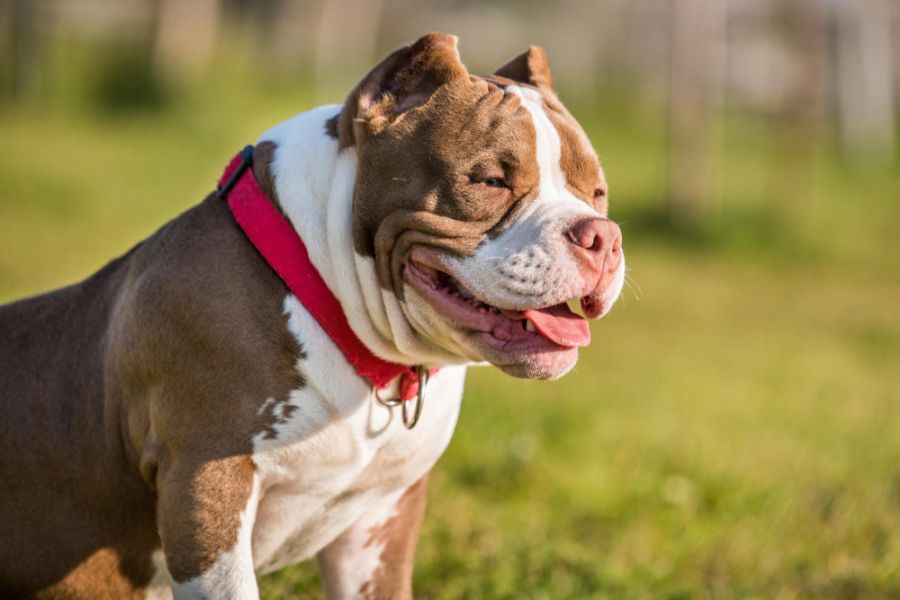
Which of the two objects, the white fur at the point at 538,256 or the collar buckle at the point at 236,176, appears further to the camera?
the collar buckle at the point at 236,176

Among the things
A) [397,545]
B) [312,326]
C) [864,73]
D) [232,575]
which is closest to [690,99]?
[864,73]

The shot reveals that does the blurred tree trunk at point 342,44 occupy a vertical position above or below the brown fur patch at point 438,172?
below

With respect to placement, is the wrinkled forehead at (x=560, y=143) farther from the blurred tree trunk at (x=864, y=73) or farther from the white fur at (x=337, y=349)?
the blurred tree trunk at (x=864, y=73)

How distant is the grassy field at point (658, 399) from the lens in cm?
413

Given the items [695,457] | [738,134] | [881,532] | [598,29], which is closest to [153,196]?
[695,457]

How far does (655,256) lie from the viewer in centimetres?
1068

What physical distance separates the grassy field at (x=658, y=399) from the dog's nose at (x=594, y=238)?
363 mm

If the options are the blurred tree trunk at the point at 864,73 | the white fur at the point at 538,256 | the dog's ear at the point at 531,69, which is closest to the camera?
the white fur at the point at 538,256

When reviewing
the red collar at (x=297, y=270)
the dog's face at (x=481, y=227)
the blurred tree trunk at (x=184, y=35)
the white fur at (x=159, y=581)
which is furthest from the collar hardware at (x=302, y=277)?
the blurred tree trunk at (x=184, y=35)

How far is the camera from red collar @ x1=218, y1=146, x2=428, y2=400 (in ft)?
8.73

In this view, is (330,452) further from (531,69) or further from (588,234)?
(531,69)

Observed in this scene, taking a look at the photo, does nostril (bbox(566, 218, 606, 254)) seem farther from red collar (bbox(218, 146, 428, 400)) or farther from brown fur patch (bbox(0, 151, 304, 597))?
brown fur patch (bbox(0, 151, 304, 597))

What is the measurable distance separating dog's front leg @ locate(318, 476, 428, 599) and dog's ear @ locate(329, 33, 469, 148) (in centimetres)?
Result: 94

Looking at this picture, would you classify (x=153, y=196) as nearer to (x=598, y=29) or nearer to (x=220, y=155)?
(x=220, y=155)
